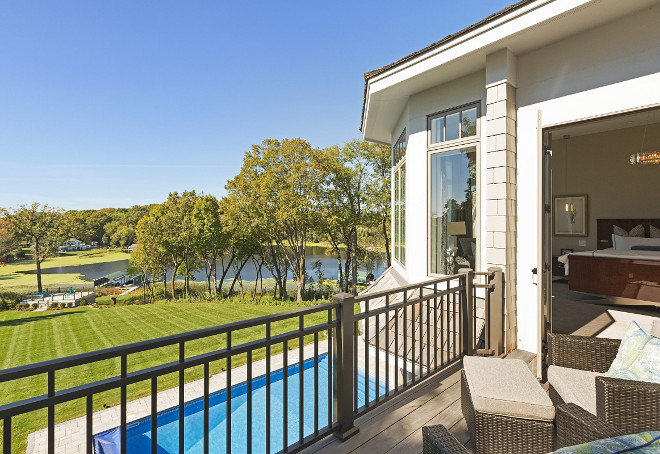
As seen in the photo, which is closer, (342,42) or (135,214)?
(342,42)

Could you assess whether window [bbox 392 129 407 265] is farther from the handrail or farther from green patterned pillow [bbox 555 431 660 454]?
green patterned pillow [bbox 555 431 660 454]

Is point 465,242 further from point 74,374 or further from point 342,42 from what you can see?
point 342,42

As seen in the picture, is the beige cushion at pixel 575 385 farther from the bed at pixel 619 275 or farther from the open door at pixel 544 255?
the bed at pixel 619 275

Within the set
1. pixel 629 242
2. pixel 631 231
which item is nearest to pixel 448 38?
pixel 629 242

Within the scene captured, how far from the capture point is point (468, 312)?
325cm

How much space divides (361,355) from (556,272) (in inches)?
208

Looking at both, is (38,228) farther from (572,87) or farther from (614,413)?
(614,413)

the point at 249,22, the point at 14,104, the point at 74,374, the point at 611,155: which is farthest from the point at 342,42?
the point at 14,104

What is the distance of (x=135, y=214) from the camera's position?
130 feet

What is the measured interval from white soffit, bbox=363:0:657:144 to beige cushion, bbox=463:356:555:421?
10.3 ft

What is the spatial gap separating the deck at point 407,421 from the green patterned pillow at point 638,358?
99 cm

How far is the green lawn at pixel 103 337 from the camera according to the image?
830 centimetres

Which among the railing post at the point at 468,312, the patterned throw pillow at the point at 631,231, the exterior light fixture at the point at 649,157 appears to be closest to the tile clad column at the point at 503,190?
the railing post at the point at 468,312

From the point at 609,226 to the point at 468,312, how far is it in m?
6.48
